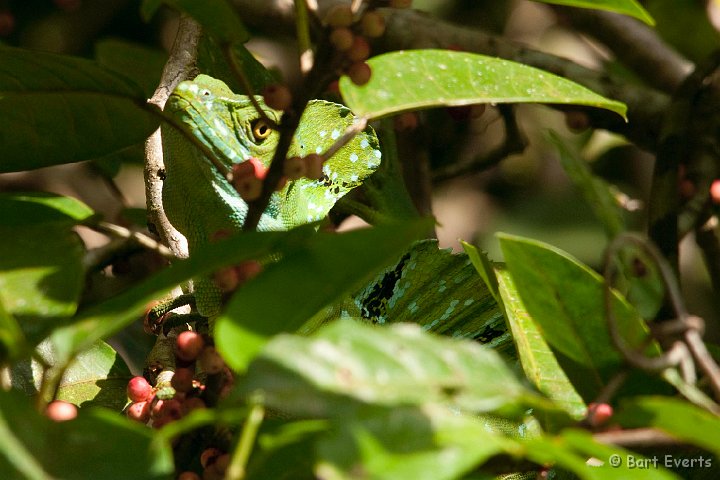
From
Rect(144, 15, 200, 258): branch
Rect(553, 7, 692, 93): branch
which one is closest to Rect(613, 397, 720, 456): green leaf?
Rect(144, 15, 200, 258): branch

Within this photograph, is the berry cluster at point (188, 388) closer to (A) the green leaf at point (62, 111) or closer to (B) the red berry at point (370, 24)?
(A) the green leaf at point (62, 111)

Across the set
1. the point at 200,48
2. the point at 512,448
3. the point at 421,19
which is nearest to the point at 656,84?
the point at 421,19

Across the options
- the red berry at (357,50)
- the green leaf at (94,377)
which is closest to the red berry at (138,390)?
the green leaf at (94,377)

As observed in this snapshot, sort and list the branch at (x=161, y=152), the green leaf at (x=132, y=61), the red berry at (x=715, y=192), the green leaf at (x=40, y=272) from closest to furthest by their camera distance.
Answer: the green leaf at (x=40, y=272) → the branch at (x=161, y=152) → the red berry at (x=715, y=192) → the green leaf at (x=132, y=61)

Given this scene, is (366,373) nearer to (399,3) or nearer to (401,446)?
(401,446)

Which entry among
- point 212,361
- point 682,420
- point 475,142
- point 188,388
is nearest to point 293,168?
point 212,361

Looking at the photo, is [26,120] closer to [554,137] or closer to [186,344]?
[186,344]
